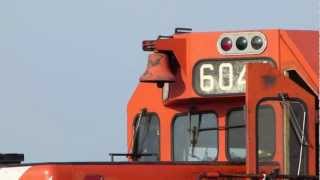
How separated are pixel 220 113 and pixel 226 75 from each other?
1.55ft

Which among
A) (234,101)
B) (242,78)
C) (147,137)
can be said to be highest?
(242,78)

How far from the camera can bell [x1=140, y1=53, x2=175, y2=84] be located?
10.4 m

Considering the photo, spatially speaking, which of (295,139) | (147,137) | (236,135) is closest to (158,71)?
(236,135)

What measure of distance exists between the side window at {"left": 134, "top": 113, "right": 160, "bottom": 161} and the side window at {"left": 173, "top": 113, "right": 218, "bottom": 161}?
1.18ft

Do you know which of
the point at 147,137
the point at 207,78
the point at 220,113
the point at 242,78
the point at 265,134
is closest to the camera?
the point at 265,134

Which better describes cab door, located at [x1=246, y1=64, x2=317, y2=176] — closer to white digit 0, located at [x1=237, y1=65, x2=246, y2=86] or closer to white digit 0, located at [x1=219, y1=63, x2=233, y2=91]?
white digit 0, located at [x1=237, y1=65, x2=246, y2=86]

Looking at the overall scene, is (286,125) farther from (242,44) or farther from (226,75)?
(242,44)

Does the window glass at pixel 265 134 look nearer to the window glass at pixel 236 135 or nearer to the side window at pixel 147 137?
the window glass at pixel 236 135

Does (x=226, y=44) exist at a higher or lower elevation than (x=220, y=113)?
higher

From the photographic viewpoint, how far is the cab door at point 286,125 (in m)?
A: 9.30

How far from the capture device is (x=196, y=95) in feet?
33.8

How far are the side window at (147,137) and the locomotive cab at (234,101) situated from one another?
0.01 metres

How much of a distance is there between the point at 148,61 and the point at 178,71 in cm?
38

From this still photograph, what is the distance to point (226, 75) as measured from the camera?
33.2 ft
